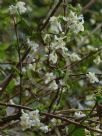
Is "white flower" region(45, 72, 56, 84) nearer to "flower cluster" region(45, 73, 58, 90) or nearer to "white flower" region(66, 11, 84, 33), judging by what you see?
"flower cluster" region(45, 73, 58, 90)

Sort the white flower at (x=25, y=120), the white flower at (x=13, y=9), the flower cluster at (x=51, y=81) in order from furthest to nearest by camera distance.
→ the flower cluster at (x=51, y=81), the white flower at (x=13, y=9), the white flower at (x=25, y=120)

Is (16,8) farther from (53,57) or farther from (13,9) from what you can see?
(53,57)

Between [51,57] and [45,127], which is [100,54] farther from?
[45,127]

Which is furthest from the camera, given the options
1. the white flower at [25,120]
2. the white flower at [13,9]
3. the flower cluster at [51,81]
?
the flower cluster at [51,81]

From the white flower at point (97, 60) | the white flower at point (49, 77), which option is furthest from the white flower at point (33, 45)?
the white flower at point (97, 60)

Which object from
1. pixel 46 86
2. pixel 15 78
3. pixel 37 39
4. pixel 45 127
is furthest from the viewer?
pixel 15 78

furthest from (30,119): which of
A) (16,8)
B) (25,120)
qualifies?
(16,8)

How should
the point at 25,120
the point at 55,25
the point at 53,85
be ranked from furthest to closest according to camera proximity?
the point at 53,85 → the point at 55,25 → the point at 25,120

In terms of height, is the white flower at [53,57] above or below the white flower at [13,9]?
below

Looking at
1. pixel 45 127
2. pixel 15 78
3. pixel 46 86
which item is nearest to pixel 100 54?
pixel 46 86

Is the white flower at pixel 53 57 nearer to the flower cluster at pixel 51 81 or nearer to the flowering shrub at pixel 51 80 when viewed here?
the flowering shrub at pixel 51 80

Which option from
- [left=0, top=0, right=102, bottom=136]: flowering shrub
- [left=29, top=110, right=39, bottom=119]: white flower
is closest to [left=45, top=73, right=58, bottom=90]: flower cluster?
[left=0, top=0, right=102, bottom=136]: flowering shrub
